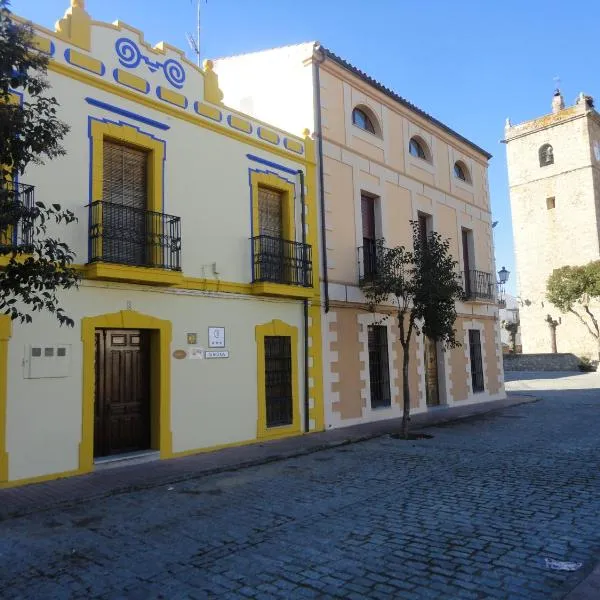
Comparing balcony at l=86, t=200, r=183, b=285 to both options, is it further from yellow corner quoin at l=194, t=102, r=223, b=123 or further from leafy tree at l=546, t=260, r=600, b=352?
leafy tree at l=546, t=260, r=600, b=352

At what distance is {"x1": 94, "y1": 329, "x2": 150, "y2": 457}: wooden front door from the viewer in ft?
28.0

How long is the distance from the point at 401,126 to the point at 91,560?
1370 cm

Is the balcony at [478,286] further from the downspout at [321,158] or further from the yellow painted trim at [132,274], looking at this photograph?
the yellow painted trim at [132,274]

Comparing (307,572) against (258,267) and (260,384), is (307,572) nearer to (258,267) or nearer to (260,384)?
(260,384)

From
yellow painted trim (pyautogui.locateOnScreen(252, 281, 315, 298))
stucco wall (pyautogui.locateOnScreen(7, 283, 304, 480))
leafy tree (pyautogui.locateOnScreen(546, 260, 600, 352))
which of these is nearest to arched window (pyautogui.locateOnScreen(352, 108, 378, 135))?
yellow painted trim (pyautogui.locateOnScreen(252, 281, 315, 298))

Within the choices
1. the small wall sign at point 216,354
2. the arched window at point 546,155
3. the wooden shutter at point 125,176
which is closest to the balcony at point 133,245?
the wooden shutter at point 125,176

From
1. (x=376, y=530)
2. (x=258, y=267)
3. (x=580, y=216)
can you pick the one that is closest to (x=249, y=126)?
(x=258, y=267)

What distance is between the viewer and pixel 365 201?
1421 cm

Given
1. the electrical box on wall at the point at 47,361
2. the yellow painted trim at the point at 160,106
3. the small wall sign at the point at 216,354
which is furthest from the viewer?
the small wall sign at the point at 216,354

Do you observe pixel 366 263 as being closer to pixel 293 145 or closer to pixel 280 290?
pixel 293 145

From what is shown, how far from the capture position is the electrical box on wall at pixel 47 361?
7516 mm

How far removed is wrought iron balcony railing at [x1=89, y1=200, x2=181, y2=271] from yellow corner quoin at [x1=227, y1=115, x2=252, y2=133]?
2549 mm

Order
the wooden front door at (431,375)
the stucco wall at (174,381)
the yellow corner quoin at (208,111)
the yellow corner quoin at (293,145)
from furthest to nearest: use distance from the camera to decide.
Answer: the wooden front door at (431,375)
the yellow corner quoin at (293,145)
the yellow corner quoin at (208,111)
the stucco wall at (174,381)

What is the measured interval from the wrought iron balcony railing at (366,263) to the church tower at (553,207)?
29408mm
